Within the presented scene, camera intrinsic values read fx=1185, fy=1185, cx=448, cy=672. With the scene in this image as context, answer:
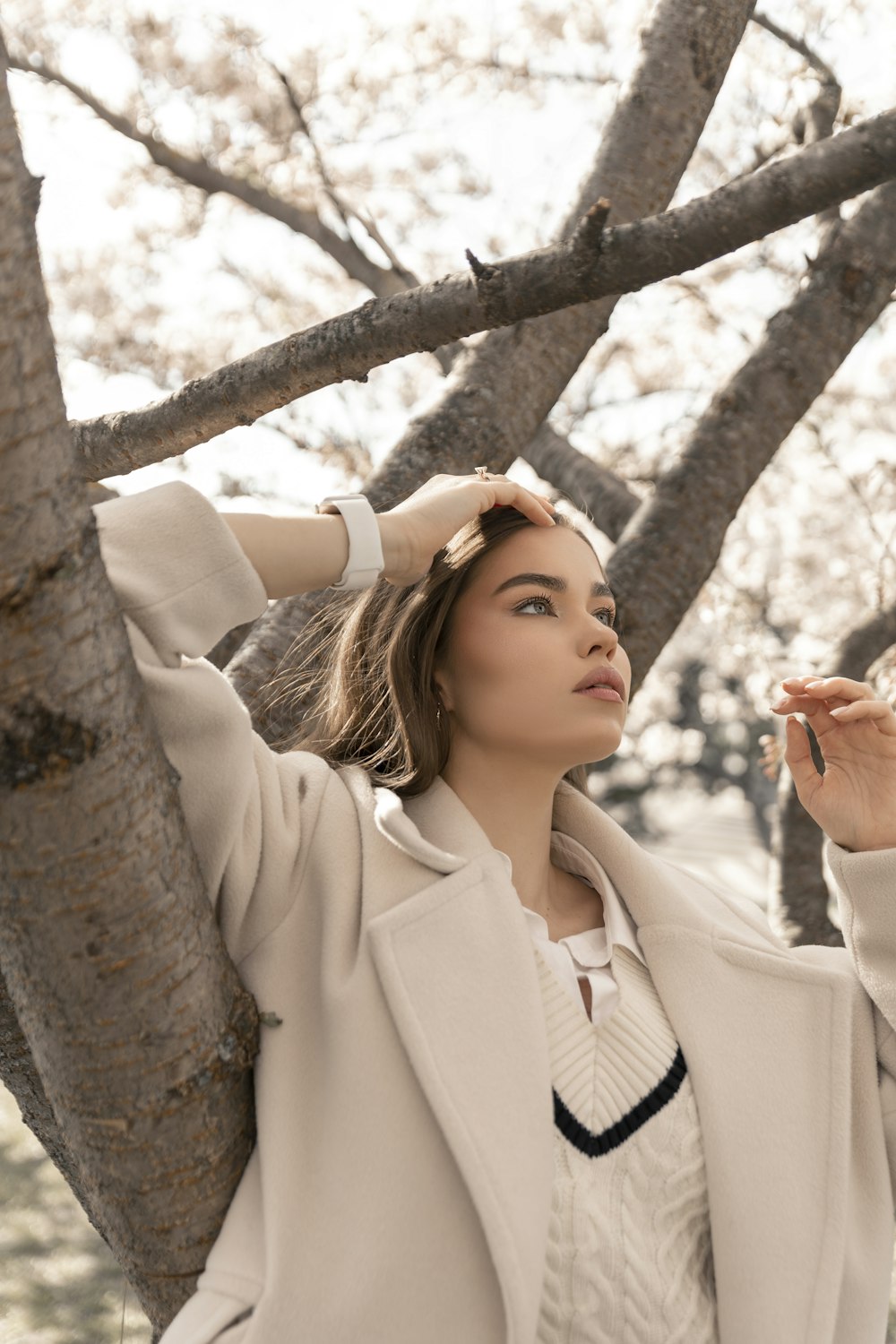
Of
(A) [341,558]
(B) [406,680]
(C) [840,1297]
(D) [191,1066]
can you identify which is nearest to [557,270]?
(A) [341,558]

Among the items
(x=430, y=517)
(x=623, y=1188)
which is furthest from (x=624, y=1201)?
(x=430, y=517)

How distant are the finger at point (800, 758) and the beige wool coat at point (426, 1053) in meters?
0.17

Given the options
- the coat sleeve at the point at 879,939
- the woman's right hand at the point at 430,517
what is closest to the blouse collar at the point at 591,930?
the coat sleeve at the point at 879,939

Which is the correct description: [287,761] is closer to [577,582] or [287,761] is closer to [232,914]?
[232,914]

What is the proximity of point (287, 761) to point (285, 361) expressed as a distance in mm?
646

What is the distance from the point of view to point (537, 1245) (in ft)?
5.25

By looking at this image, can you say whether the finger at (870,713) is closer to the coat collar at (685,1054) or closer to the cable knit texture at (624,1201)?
the coat collar at (685,1054)

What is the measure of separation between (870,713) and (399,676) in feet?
2.79

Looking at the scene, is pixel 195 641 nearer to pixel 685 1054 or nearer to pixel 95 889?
pixel 95 889

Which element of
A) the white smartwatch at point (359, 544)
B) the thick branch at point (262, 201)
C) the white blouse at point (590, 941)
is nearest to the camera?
the white smartwatch at point (359, 544)

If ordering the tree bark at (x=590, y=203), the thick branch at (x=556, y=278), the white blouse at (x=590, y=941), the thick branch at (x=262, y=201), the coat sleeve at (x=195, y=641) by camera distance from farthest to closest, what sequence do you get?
the thick branch at (x=262, y=201), the tree bark at (x=590, y=203), the white blouse at (x=590, y=941), the thick branch at (x=556, y=278), the coat sleeve at (x=195, y=641)

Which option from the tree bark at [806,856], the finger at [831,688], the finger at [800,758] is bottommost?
the tree bark at [806,856]

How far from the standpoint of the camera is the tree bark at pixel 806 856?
12.5 ft

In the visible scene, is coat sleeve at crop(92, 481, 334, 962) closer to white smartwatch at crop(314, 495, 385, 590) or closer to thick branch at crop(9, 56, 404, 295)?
white smartwatch at crop(314, 495, 385, 590)
